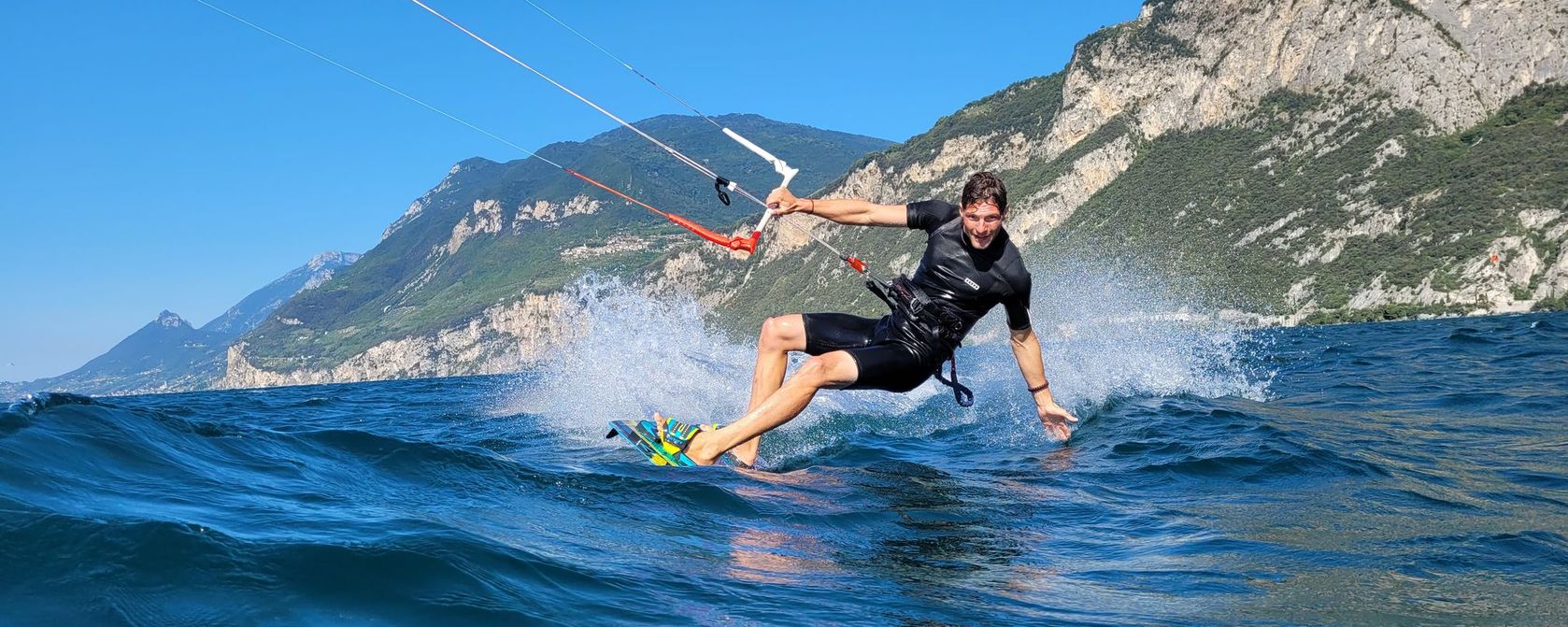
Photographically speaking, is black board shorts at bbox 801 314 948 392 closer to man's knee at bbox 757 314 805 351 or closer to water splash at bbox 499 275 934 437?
man's knee at bbox 757 314 805 351

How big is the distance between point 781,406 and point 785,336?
84 cm

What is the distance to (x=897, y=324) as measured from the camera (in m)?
7.77

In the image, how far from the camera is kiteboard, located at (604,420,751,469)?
7289 millimetres

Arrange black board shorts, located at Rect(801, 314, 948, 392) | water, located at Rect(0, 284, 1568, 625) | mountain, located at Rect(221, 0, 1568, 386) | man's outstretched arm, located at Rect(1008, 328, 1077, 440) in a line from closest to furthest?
water, located at Rect(0, 284, 1568, 625)
black board shorts, located at Rect(801, 314, 948, 392)
man's outstretched arm, located at Rect(1008, 328, 1077, 440)
mountain, located at Rect(221, 0, 1568, 386)

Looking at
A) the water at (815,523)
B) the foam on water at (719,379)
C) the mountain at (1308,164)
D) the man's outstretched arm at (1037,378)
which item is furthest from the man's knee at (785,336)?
the mountain at (1308,164)

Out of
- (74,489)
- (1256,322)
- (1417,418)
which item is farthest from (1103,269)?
(74,489)

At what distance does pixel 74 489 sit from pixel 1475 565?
5.99m

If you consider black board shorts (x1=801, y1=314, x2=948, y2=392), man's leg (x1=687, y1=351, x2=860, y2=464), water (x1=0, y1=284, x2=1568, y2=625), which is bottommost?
water (x1=0, y1=284, x2=1568, y2=625)

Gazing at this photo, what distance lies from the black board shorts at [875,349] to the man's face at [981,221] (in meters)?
0.93

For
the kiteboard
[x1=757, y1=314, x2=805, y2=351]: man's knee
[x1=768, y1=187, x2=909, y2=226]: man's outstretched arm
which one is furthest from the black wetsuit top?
the kiteboard

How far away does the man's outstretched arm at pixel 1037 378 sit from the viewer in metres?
8.32

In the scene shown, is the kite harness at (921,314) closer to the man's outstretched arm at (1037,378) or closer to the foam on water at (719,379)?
the man's outstretched arm at (1037,378)

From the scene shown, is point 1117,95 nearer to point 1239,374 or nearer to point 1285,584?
point 1239,374

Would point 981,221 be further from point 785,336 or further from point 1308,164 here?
point 1308,164
